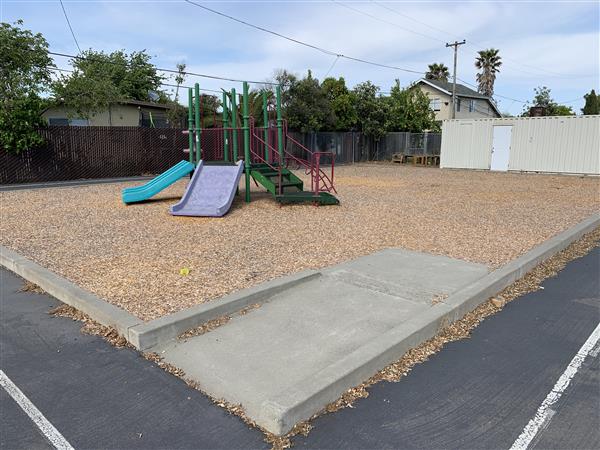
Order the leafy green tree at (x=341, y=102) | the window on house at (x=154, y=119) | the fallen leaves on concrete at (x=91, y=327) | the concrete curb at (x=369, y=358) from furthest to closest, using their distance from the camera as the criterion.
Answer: the leafy green tree at (x=341, y=102)
the window on house at (x=154, y=119)
the fallen leaves on concrete at (x=91, y=327)
the concrete curb at (x=369, y=358)

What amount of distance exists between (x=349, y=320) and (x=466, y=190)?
1211cm

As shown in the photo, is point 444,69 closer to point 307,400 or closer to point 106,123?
point 106,123

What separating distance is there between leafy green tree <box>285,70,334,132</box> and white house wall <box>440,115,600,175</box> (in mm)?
7081

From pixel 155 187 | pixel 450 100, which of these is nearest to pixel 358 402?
pixel 155 187

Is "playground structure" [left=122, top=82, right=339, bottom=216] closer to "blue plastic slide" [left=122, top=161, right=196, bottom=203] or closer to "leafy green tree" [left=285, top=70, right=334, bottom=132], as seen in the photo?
"blue plastic slide" [left=122, top=161, right=196, bottom=203]

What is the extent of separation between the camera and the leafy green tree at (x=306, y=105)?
27109mm

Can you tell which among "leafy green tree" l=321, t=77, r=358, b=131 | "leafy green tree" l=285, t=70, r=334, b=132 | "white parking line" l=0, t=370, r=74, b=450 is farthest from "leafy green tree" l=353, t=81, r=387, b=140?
"white parking line" l=0, t=370, r=74, b=450

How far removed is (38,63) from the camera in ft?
60.3

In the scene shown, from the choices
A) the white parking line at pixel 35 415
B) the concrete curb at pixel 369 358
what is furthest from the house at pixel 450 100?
the white parking line at pixel 35 415

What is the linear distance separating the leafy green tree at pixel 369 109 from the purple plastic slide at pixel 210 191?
21.2 metres

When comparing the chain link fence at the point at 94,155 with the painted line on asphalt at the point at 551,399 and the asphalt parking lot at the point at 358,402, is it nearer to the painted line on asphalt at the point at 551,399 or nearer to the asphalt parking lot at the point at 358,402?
the asphalt parking lot at the point at 358,402

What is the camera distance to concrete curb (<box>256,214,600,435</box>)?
2.96 metres

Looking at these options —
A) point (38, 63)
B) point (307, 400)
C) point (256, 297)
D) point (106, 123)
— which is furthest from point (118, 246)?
point (106, 123)

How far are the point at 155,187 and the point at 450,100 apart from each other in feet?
133
